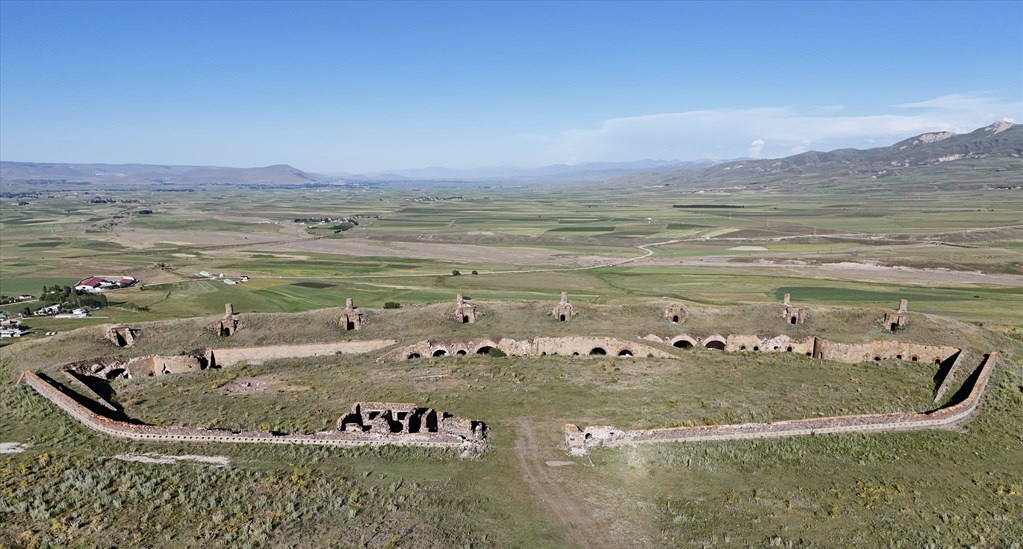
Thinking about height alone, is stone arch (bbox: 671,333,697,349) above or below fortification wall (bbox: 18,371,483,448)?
below

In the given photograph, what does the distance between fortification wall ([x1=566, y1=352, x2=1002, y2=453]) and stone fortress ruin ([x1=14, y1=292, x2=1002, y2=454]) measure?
48 mm

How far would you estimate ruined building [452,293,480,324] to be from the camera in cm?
4684

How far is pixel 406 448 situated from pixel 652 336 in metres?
24.3

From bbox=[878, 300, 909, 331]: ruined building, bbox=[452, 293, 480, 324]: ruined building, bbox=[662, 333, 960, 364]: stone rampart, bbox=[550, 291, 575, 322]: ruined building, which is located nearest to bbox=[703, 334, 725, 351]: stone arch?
bbox=[662, 333, 960, 364]: stone rampart

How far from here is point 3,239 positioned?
5625 inches

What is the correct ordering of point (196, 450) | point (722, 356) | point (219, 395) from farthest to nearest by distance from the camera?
point (722, 356)
point (219, 395)
point (196, 450)

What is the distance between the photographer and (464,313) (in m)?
47.0

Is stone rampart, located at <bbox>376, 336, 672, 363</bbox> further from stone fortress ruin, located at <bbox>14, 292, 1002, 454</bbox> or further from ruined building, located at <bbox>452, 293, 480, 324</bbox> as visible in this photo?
ruined building, located at <bbox>452, 293, 480, 324</bbox>

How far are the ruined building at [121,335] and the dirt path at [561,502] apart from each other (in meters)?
32.2

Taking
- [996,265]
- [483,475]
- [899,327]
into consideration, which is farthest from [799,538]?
[996,265]

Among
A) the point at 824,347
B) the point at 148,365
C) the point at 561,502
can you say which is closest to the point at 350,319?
the point at 148,365

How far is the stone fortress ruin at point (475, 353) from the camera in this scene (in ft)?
89.4

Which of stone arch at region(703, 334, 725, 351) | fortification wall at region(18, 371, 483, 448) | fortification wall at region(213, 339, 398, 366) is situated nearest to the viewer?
fortification wall at region(18, 371, 483, 448)

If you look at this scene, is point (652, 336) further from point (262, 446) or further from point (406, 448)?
point (262, 446)
